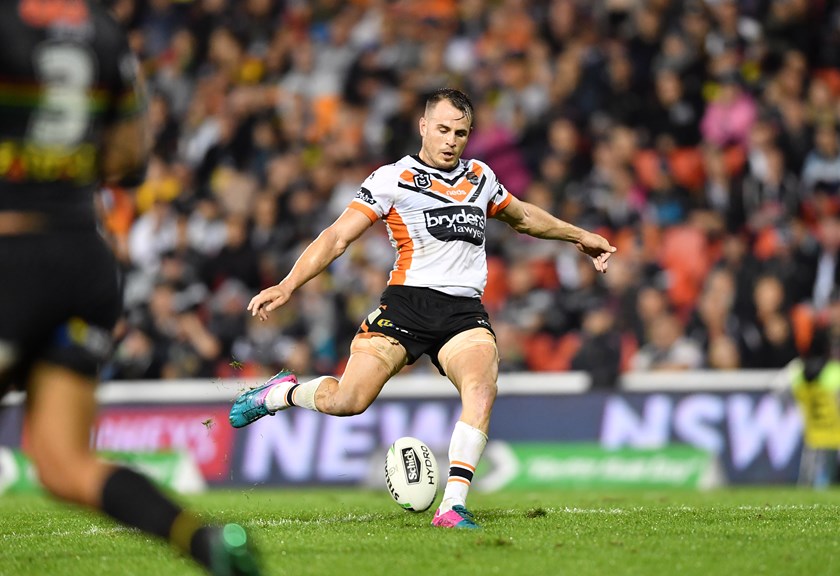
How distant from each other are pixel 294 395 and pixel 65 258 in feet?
14.2

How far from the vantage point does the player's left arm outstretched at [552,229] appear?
918cm

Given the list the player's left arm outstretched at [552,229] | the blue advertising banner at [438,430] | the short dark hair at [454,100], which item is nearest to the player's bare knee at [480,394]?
the player's left arm outstretched at [552,229]

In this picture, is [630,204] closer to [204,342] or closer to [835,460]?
[835,460]

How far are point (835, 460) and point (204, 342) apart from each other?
764 centimetres

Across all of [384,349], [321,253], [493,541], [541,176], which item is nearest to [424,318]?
[384,349]

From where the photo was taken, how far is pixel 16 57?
183 inches

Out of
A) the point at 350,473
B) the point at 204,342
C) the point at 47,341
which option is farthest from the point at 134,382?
the point at 47,341

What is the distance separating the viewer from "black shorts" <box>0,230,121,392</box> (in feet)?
15.5

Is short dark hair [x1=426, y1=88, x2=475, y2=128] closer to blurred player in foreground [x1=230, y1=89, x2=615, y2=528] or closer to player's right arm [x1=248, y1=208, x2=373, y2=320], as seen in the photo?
blurred player in foreground [x1=230, y1=89, x2=615, y2=528]

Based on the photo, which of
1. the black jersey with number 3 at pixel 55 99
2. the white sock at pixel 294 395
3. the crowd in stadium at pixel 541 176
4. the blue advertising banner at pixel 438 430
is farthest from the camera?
the crowd in stadium at pixel 541 176

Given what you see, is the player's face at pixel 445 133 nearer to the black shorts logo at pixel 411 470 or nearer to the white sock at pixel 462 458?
the white sock at pixel 462 458

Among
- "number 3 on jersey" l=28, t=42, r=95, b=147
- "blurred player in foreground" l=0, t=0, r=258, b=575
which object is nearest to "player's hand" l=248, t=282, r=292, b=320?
"blurred player in foreground" l=0, t=0, r=258, b=575

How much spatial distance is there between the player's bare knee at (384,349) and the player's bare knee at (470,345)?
0.28 meters

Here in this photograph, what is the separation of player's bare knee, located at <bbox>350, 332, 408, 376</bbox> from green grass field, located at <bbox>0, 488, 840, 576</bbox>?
99 cm
